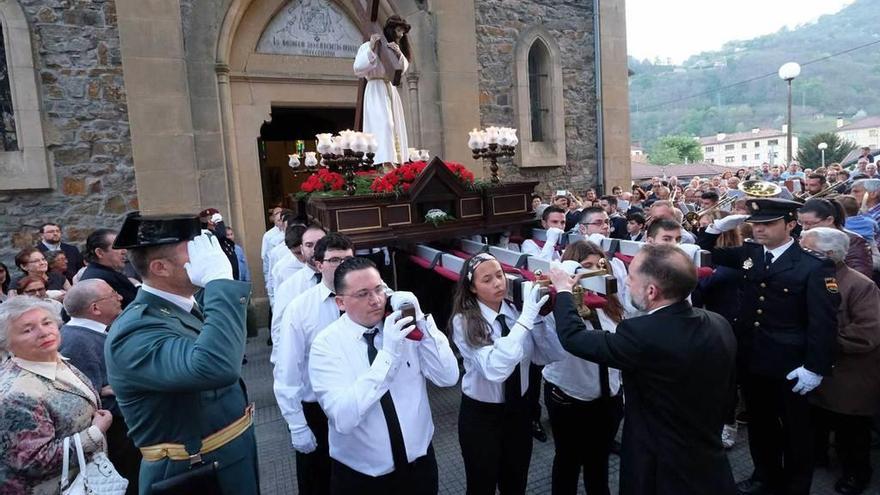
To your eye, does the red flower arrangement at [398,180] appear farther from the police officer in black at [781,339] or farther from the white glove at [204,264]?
the police officer in black at [781,339]

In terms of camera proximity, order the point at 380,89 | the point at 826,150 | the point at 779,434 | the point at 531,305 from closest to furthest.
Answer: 1. the point at 531,305
2. the point at 779,434
3. the point at 380,89
4. the point at 826,150

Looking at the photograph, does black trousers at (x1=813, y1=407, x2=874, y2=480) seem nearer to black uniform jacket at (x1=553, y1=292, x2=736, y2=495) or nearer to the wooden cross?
black uniform jacket at (x1=553, y1=292, x2=736, y2=495)

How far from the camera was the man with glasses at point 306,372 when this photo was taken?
10.4 ft

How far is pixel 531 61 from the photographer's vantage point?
11234 mm

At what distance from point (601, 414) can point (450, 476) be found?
1522 millimetres

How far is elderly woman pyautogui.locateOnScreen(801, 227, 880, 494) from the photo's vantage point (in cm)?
353

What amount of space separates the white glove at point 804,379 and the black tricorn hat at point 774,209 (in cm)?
99

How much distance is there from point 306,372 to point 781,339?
10.4 ft

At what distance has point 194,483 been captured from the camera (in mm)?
2109

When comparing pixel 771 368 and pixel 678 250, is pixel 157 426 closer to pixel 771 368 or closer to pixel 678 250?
pixel 678 250

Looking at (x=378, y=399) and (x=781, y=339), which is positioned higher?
(x=378, y=399)

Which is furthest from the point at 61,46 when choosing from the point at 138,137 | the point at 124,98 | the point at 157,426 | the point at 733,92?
the point at 733,92

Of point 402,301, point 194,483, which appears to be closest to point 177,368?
point 194,483

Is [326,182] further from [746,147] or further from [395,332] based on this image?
[746,147]
